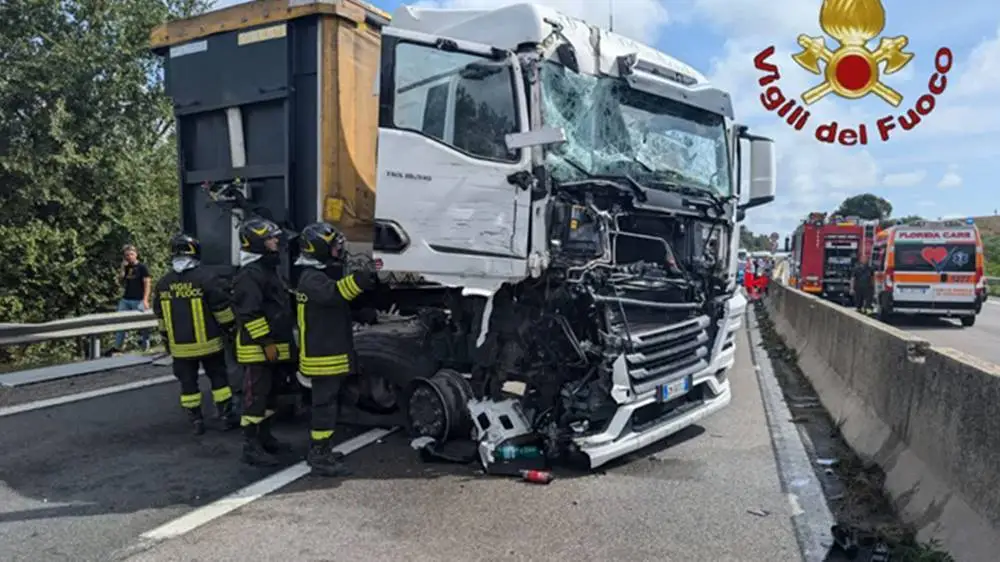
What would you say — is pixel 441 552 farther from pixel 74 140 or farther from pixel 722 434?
pixel 74 140

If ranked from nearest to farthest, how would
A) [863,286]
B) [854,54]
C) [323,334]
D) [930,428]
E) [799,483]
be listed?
[930,428]
[799,483]
[323,334]
[854,54]
[863,286]

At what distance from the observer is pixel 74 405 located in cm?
682

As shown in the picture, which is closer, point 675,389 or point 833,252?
point 675,389

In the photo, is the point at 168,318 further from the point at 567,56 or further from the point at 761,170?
the point at 761,170

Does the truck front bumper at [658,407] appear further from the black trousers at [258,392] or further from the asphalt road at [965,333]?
the asphalt road at [965,333]

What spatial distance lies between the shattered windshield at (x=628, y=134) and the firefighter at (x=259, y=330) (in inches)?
82.2

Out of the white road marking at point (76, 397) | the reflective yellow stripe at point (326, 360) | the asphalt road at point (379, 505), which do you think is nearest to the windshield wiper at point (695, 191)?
the asphalt road at point (379, 505)

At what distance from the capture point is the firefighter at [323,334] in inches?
196

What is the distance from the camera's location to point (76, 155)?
1316cm

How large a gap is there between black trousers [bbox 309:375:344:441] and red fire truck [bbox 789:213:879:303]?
22.7m

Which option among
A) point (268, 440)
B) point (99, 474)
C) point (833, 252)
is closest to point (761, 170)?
point (268, 440)

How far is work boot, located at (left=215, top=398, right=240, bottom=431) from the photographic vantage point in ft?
20.5

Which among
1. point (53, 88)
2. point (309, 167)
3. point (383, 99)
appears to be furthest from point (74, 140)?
point (383, 99)

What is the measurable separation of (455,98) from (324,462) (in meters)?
2.53
